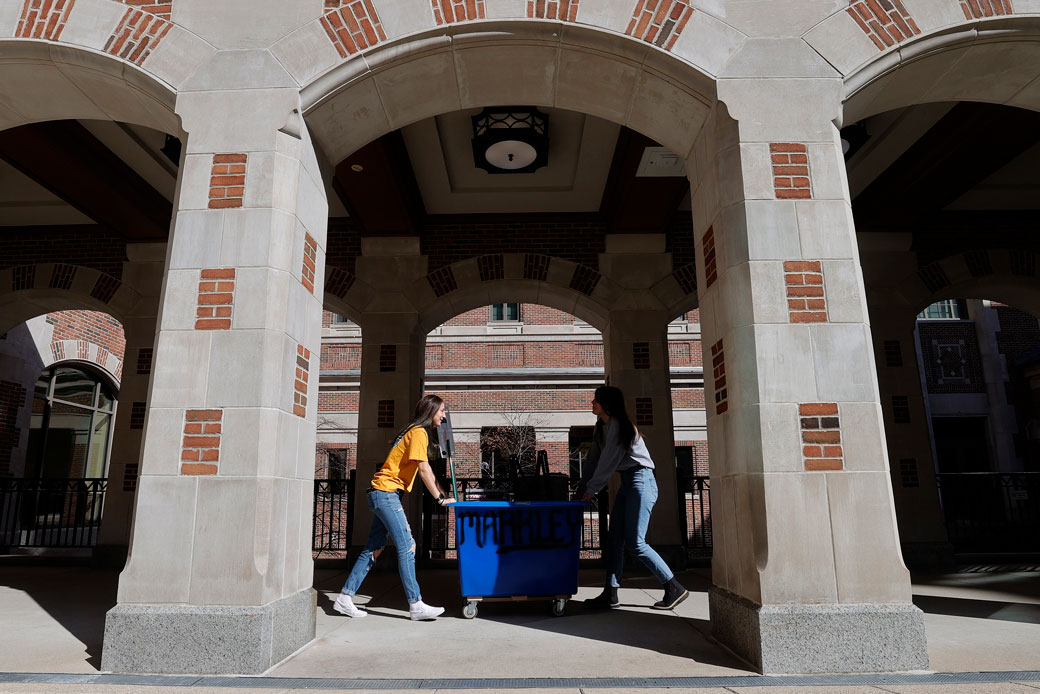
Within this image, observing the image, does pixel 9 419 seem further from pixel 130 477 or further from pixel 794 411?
pixel 794 411

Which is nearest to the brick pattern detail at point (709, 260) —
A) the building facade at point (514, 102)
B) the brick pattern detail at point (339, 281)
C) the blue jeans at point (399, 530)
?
the building facade at point (514, 102)

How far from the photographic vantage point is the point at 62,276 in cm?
1052

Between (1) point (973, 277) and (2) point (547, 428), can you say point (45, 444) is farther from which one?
(1) point (973, 277)

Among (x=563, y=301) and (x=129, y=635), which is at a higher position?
(x=563, y=301)

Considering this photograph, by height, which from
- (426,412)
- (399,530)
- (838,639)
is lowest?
(838,639)

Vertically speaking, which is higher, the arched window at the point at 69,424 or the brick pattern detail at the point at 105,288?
the brick pattern detail at the point at 105,288

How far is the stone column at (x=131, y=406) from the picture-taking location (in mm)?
9500

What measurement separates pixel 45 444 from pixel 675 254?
13.0 metres

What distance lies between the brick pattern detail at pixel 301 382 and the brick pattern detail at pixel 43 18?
118 inches

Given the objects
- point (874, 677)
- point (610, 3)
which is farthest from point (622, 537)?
point (610, 3)

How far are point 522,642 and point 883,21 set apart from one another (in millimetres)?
5220

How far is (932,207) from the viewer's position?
963 centimetres

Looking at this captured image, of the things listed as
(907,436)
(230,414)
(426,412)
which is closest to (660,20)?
(426,412)

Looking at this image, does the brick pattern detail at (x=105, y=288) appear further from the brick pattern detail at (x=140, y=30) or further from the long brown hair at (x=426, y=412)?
the long brown hair at (x=426, y=412)
